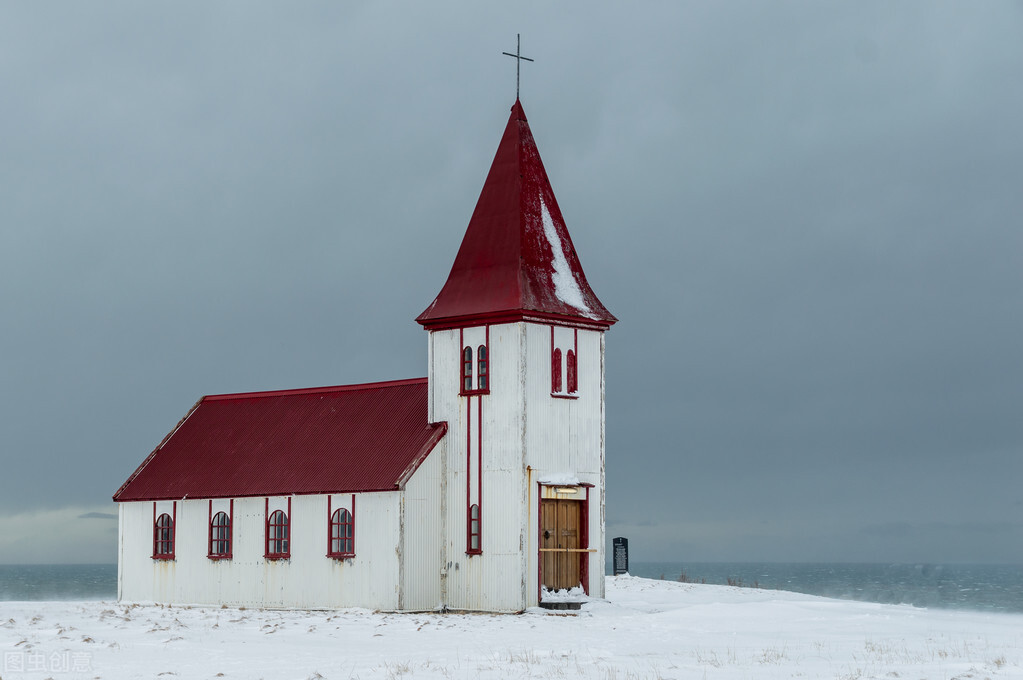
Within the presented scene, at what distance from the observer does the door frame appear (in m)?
37.8

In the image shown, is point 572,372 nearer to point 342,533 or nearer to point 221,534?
point 342,533

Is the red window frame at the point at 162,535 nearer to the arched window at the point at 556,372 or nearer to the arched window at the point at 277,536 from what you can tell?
the arched window at the point at 277,536

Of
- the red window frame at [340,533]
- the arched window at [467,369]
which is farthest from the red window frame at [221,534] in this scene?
the arched window at [467,369]

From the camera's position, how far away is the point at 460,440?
3903cm

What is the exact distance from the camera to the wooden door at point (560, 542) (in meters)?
38.7

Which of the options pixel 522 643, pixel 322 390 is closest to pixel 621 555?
pixel 322 390

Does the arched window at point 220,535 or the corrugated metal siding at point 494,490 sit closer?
the corrugated metal siding at point 494,490

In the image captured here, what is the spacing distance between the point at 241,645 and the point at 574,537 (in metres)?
13.4

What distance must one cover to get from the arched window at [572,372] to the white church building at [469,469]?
0.17 feet

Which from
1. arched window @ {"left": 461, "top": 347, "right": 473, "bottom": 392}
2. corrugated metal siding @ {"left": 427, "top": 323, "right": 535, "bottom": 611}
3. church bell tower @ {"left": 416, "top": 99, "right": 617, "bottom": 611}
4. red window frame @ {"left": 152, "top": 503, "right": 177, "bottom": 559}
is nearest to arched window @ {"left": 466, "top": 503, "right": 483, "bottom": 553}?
church bell tower @ {"left": 416, "top": 99, "right": 617, "bottom": 611}

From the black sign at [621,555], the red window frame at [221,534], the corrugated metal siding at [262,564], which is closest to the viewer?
the corrugated metal siding at [262,564]

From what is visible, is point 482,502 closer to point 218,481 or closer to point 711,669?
point 218,481

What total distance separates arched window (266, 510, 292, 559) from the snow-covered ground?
257cm

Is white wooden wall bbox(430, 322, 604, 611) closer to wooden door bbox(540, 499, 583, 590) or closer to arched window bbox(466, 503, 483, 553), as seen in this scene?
arched window bbox(466, 503, 483, 553)
